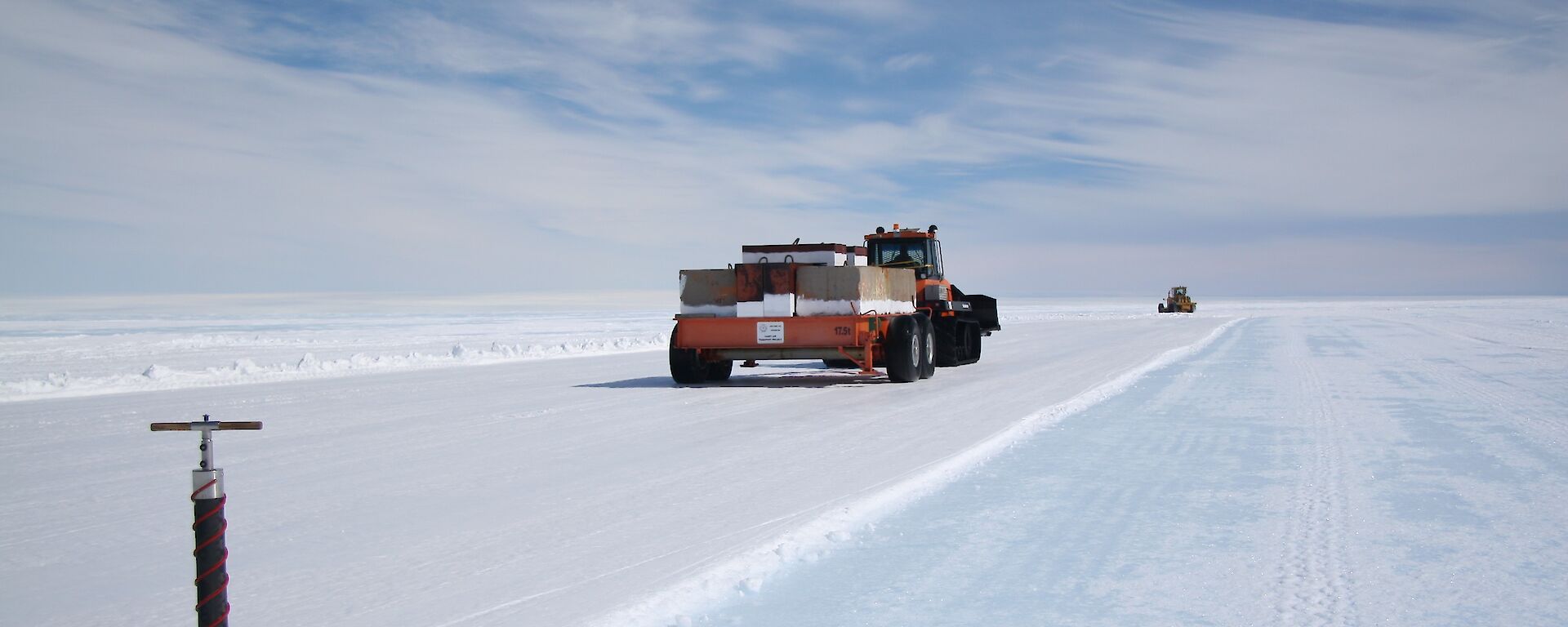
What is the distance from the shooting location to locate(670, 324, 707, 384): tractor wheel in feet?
53.4

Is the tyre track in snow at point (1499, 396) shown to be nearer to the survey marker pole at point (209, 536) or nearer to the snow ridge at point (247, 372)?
the survey marker pole at point (209, 536)

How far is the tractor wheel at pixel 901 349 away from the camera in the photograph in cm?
1611

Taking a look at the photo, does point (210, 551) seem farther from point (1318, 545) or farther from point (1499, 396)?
point (1499, 396)

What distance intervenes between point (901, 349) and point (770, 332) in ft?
6.47

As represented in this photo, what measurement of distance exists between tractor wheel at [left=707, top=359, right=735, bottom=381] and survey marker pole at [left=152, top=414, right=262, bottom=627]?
12.8 meters

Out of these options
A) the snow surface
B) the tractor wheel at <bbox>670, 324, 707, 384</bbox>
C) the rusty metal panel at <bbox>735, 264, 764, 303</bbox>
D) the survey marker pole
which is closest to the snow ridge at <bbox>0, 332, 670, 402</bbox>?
the snow surface

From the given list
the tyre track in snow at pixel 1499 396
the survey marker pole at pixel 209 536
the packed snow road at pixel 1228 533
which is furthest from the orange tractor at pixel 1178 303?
the survey marker pole at pixel 209 536

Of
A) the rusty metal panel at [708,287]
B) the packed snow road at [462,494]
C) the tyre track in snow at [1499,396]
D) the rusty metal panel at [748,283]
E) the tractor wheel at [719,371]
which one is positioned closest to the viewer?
the packed snow road at [462,494]

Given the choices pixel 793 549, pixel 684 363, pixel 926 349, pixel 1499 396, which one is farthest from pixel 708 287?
pixel 793 549

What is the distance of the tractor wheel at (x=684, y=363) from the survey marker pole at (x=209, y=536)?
40.1 ft

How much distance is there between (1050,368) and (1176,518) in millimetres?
12787

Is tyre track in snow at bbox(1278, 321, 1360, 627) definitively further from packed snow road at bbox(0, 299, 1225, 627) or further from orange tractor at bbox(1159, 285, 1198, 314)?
orange tractor at bbox(1159, 285, 1198, 314)

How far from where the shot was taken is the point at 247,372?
17938mm

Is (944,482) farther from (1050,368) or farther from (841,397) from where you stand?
(1050,368)
